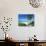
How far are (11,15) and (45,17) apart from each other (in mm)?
1671

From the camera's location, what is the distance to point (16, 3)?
688 cm

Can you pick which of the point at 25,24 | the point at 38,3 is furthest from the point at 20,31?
the point at 38,3

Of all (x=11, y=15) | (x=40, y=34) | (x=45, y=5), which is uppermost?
(x=45, y=5)

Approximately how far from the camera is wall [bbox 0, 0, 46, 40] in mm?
6793

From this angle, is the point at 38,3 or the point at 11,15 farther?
the point at 11,15

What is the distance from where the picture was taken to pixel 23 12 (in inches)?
270

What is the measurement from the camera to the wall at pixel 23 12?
22.3 feet

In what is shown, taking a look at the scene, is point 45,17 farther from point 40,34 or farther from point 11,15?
point 11,15

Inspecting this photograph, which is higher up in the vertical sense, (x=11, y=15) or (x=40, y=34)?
(x=11, y=15)

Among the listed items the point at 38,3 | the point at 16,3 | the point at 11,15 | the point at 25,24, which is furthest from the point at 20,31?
the point at 38,3

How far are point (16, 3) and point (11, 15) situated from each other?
2.11ft

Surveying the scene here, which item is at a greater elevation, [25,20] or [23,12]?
[23,12]

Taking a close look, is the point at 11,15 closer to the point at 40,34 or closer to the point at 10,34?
the point at 10,34

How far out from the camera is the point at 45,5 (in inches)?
270
